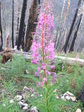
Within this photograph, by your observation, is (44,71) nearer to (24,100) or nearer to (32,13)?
(24,100)

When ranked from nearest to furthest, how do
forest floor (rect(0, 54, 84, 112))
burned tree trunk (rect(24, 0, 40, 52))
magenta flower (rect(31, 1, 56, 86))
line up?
1. magenta flower (rect(31, 1, 56, 86))
2. forest floor (rect(0, 54, 84, 112))
3. burned tree trunk (rect(24, 0, 40, 52))

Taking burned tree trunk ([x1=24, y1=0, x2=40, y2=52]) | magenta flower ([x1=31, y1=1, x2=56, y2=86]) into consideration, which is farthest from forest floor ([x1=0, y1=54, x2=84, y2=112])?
burned tree trunk ([x1=24, y1=0, x2=40, y2=52])

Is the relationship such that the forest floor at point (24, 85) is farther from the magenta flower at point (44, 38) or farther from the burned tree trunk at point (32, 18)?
the burned tree trunk at point (32, 18)

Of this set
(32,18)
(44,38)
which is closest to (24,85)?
(44,38)

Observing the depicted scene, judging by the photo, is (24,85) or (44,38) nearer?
(44,38)

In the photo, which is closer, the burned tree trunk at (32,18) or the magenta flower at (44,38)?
the magenta flower at (44,38)

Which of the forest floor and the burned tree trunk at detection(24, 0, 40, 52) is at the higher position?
the burned tree trunk at detection(24, 0, 40, 52)

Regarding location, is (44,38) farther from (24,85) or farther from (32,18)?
(32,18)

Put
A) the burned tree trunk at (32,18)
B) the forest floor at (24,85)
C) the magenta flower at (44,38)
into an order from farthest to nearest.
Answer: the burned tree trunk at (32,18)
the forest floor at (24,85)
the magenta flower at (44,38)

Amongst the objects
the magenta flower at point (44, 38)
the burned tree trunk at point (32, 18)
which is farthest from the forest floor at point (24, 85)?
the burned tree trunk at point (32, 18)

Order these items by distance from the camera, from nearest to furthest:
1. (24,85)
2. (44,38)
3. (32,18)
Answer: (44,38) < (24,85) < (32,18)

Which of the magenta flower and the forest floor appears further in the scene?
the forest floor

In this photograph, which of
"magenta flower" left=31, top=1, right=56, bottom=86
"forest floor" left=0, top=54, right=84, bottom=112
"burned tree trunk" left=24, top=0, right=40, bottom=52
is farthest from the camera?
"burned tree trunk" left=24, top=0, right=40, bottom=52

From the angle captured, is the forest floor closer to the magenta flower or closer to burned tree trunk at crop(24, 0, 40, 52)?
the magenta flower
